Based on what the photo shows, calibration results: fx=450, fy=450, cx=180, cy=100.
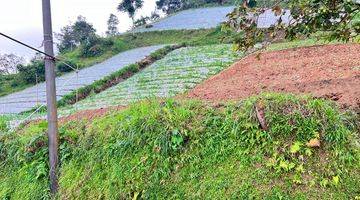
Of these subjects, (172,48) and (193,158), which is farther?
(172,48)

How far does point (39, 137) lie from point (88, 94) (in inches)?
272

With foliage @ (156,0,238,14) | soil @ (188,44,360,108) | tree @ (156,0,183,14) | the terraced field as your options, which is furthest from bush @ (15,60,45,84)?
tree @ (156,0,183,14)

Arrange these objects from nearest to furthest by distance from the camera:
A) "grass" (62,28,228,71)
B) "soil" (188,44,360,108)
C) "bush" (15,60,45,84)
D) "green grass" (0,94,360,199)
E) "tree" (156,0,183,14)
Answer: "green grass" (0,94,360,199)
"soil" (188,44,360,108)
"bush" (15,60,45,84)
"grass" (62,28,228,71)
"tree" (156,0,183,14)

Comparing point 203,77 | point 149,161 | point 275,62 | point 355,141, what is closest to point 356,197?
point 355,141

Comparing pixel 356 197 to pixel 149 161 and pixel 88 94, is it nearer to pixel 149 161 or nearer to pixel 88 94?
pixel 149 161

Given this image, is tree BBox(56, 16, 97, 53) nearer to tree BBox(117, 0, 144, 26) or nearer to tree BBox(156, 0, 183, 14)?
tree BBox(117, 0, 144, 26)

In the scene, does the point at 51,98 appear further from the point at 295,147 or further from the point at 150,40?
the point at 150,40

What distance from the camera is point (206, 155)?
4562 mm

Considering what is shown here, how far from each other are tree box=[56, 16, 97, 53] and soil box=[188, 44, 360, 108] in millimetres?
20640

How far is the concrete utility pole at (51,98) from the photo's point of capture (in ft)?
17.5

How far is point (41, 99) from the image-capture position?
12.7m

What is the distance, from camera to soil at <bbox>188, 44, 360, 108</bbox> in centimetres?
527

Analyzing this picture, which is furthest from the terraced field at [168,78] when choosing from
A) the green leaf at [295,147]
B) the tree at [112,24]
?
the tree at [112,24]

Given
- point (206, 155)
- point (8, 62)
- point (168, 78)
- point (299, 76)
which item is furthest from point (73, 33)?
point (206, 155)
